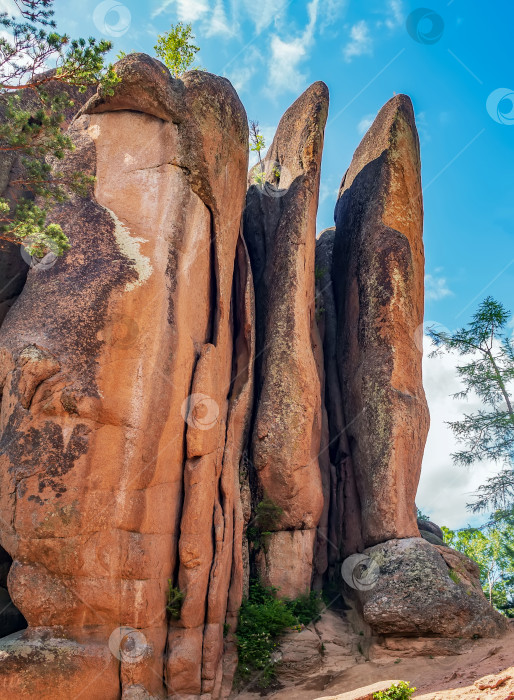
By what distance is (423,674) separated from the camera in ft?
31.3

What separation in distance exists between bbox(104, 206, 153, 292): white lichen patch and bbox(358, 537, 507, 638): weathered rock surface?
6978 millimetres

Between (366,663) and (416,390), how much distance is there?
5.82 metres

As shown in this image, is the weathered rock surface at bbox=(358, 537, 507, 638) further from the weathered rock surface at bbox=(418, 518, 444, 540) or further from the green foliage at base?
the weathered rock surface at bbox=(418, 518, 444, 540)

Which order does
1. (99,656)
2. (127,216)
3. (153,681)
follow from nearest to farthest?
(99,656)
(153,681)
(127,216)

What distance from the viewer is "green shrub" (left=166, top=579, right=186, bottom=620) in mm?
9711

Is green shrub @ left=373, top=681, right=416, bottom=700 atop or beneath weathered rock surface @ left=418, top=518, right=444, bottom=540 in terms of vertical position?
beneath

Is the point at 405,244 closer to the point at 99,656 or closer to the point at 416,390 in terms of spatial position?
the point at 416,390

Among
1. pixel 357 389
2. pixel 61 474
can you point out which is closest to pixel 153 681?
pixel 61 474

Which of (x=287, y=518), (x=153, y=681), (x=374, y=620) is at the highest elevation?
(x=287, y=518)

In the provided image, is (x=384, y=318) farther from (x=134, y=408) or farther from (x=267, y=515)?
(x=134, y=408)

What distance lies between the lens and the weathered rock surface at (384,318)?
12.8 m

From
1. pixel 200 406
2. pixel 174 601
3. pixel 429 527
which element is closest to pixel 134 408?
pixel 200 406

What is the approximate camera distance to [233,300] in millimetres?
14281

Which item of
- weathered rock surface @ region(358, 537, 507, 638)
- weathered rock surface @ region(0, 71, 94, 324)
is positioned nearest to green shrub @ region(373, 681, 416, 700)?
weathered rock surface @ region(358, 537, 507, 638)
